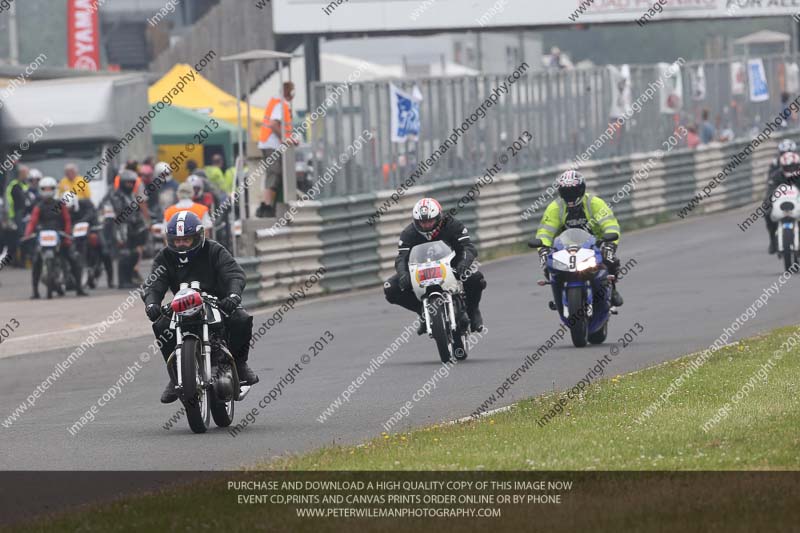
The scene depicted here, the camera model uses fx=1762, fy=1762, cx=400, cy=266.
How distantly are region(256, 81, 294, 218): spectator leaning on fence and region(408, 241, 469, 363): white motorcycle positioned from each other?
8.65 metres

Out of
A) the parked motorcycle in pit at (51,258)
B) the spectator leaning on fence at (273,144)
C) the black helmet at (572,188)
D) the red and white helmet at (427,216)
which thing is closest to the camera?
the red and white helmet at (427,216)

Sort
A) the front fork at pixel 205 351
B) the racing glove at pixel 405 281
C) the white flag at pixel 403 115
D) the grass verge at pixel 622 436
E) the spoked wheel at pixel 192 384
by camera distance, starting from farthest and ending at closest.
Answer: the white flag at pixel 403 115, the racing glove at pixel 405 281, the front fork at pixel 205 351, the spoked wheel at pixel 192 384, the grass verge at pixel 622 436

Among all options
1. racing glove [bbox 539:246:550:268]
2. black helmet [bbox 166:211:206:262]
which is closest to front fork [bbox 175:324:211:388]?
black helmet [bbox 166:211:206:262]

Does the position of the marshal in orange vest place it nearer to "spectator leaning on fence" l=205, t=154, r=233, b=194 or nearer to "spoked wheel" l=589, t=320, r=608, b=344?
"spectator leaning on fence" l=205, t=154, r=233, b=194

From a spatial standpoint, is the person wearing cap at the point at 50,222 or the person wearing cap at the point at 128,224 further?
the person wearing cap at the point at 128,224

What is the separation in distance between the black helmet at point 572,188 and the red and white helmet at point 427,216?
4.62 ft

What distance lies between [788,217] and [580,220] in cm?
686

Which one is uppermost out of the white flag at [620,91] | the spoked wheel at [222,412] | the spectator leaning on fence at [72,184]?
the white flag at [620,91]

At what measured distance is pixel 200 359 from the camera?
39.4ft

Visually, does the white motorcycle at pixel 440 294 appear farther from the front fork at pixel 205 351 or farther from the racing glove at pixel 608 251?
the front fork at pixel 205 351

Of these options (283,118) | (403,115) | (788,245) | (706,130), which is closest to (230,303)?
(283,118)

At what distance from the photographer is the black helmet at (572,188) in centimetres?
1691

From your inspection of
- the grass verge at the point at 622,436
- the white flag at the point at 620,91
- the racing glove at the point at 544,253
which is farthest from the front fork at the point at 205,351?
the white flag at the point at 620,91

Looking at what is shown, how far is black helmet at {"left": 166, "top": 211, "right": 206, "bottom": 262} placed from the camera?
40.0 feet
